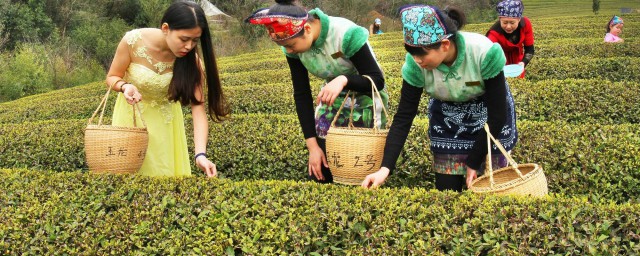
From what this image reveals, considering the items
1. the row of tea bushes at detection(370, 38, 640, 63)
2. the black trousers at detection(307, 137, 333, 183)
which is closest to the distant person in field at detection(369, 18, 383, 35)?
the row of tea bushes at detection(370, 38, 640, 63)

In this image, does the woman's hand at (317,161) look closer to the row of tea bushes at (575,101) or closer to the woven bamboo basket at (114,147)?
the woven bamboo basket at (114,147)

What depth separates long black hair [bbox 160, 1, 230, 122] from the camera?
337 cm

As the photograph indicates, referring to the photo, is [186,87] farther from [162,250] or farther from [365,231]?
[365,231]

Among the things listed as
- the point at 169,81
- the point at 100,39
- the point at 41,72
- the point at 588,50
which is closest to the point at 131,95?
the point at 169,81

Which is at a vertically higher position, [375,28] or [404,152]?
[404,152]

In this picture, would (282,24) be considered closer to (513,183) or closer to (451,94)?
(451,94)

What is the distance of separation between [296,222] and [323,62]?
863 mm

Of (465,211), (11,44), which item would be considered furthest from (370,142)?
(11,44)

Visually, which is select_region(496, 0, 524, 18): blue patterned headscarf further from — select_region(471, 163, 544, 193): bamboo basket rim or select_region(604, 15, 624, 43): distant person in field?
select_region(604, 15, 624, 43): distant person in field

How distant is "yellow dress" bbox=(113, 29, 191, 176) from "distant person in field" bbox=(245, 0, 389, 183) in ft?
3.15

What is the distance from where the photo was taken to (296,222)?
115 inches

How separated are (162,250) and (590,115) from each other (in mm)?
5473

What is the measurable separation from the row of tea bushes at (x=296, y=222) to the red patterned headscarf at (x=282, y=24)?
851 millimetres

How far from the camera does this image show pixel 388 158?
295cm
